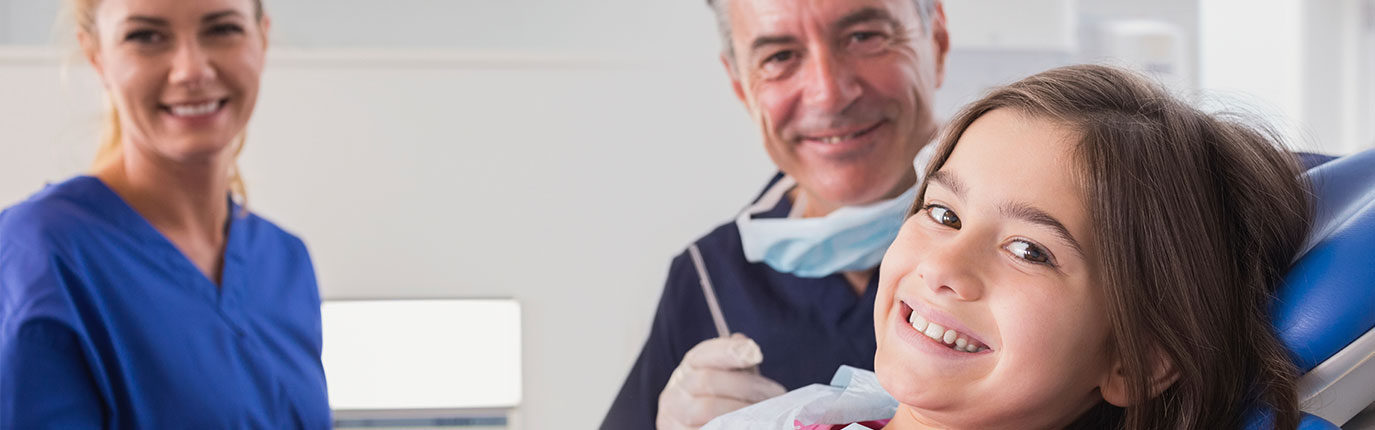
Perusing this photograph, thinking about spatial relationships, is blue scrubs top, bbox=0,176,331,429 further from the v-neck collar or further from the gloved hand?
the gloved hand

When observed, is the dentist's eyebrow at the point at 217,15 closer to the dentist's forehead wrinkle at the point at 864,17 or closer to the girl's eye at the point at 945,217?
the dentist's forehead wrinkle at the point at 864,17

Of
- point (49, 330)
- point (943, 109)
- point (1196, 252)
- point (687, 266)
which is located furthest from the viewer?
point (943, 109)

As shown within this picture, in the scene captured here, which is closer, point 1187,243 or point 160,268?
point 1187,243

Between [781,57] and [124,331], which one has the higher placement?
[781,57]

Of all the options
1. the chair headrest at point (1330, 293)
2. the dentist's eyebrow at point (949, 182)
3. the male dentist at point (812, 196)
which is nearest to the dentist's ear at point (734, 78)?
the male dentist at point (812, 196)

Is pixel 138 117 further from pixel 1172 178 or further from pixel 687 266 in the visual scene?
pixel 1172 178

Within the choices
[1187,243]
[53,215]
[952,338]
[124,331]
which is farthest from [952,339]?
[53,215]

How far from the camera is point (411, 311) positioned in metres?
1.80

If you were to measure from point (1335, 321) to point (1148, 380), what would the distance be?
0.55 ft

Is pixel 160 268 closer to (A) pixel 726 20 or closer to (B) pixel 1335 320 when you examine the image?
(A) pixel 726 20

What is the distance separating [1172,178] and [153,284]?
1269 millimetres

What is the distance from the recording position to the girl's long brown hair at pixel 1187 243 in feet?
3.05

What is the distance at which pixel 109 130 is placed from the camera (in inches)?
60.3

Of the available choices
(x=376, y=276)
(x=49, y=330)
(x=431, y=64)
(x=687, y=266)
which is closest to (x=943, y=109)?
(x=687, y=266)
